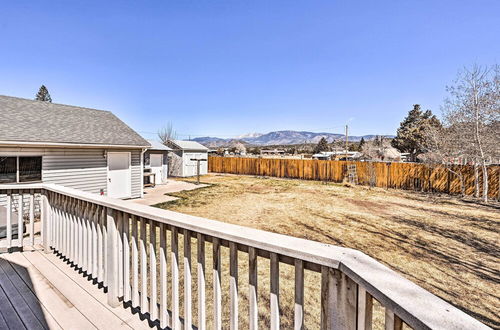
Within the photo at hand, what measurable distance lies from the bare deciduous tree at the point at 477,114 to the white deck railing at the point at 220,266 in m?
13.6

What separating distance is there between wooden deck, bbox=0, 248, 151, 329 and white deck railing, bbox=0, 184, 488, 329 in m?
0.11

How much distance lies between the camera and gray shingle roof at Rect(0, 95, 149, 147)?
24.1 feet

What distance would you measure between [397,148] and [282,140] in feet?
526

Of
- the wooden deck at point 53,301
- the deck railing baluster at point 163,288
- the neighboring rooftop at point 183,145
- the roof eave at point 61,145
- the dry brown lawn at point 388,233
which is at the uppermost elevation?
the neighboring rooftop at point 183,145

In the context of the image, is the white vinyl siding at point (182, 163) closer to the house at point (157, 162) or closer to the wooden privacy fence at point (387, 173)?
the house at point (157, 162)

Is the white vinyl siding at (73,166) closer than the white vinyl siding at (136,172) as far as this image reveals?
Yes

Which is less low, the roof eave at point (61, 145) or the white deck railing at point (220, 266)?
the roof eave at point (61, 145)

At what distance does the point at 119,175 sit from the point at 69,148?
6.62ft

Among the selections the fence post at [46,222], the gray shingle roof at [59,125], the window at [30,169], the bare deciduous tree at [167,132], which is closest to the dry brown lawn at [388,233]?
the fence post at [46,222]

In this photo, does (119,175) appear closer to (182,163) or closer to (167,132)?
(182,163)

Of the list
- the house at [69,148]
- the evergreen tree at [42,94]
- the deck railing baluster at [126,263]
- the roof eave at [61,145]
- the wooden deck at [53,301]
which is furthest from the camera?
the evergreen tree at [42,94]

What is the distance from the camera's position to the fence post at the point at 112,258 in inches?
81.1

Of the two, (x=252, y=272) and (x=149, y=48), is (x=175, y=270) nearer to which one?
(x=252, y=272)

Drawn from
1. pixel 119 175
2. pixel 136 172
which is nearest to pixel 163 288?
pixel 119 175
